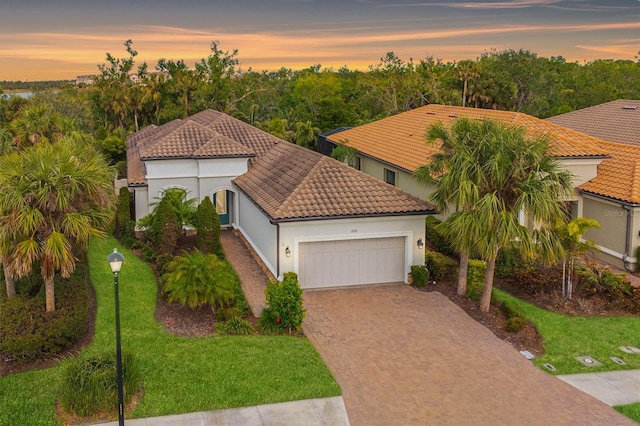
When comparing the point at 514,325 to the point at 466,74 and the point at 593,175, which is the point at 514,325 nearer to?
the point at 593,175

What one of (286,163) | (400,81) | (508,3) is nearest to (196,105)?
(400,81)

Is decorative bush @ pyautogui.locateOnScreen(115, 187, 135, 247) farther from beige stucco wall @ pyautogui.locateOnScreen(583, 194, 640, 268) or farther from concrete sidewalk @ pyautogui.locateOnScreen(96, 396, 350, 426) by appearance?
beige stucco wall @ pyautogui.locateOnScreen(583, 194, 640, 268)

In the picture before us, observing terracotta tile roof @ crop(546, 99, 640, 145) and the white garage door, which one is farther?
terracotta tile roof @ crop(546, 99, 640, 145)

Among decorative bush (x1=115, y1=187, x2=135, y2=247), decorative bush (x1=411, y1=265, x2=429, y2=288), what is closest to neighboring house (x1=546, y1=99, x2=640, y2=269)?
decorative bush (x1=411, y1=265, x2=429, y2=288)

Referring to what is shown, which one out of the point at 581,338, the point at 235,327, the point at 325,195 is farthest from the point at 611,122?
the point at 235,327

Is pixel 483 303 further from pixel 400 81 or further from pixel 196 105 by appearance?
pixel 400 81

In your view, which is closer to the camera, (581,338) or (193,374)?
(193,374)

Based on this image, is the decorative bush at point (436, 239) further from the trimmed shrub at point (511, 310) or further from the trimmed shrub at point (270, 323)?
the trimmed shrub at point (270, 323)
